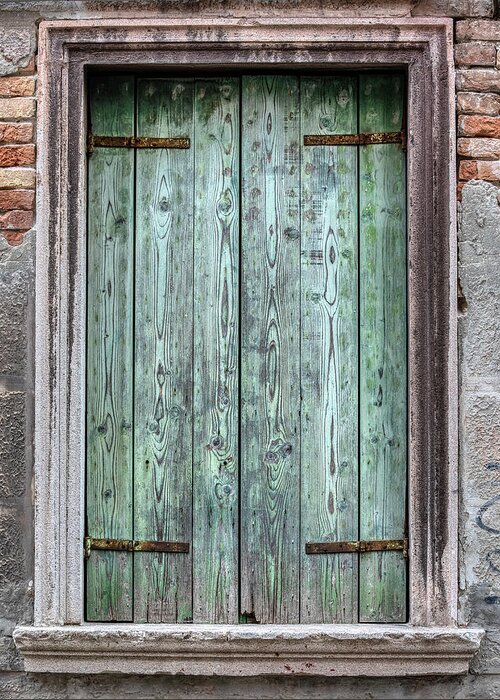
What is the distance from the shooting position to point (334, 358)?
11.9 ft

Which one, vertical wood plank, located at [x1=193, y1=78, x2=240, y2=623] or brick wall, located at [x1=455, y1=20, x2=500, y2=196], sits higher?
brick wall, located at [x1=455, y1=20, x2=500, y2=196]

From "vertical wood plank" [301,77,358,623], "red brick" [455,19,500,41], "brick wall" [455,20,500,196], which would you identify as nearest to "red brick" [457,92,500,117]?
"brick wall" [455,20,500,196]

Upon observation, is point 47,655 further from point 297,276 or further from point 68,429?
point 297,276

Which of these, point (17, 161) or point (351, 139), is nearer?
point (17, 161)

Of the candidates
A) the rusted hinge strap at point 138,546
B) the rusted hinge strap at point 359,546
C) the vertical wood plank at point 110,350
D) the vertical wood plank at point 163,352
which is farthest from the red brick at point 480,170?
the rusted hinge strap at point 138,546

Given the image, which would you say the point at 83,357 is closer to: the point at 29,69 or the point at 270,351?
the point at 270,351

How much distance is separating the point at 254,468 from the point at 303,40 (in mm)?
1583

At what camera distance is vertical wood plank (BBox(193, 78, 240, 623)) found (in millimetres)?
3633

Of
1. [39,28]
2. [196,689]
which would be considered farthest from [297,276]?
[196,689]

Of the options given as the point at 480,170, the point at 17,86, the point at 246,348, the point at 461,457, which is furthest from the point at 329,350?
the point at 17,86

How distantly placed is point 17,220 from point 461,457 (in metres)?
1.83

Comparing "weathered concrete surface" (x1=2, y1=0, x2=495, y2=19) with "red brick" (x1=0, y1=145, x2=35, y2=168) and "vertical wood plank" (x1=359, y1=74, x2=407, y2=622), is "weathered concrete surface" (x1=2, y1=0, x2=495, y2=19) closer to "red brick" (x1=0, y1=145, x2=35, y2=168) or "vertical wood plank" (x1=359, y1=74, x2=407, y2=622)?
"vertical wood plank" (x1=359, y1=74, x2=407, y2=622)

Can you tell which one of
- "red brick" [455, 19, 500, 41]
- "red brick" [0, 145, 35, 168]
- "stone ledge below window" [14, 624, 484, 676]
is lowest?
"stone ledge below window" [14, 624, 484, 676]

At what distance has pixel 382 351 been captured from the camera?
11.9 feet
